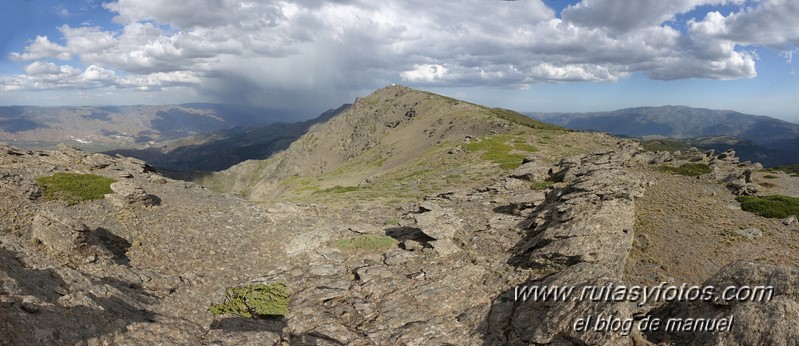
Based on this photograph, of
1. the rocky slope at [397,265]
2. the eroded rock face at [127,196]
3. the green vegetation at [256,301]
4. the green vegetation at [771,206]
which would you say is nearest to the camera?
the rocky slope at [397,265]

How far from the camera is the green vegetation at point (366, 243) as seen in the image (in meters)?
26.6

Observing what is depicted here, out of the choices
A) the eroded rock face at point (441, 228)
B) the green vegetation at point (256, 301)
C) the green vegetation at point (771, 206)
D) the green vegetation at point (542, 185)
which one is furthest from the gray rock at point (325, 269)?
the green vegetation at point (771, 206)

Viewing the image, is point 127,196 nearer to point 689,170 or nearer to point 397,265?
point 397,265

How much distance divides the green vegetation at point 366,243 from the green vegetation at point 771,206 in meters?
24.3

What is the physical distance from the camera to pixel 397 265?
77.2 ft

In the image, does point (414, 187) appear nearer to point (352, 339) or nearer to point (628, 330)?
point (352, 339)

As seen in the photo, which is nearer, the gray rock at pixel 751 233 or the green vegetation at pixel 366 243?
the gray rock at pixel 751 233

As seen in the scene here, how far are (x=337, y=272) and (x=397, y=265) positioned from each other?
366 centimetres

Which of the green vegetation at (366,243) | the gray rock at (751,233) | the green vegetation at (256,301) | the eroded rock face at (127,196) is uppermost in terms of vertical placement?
the eroded rock face at (127,196)

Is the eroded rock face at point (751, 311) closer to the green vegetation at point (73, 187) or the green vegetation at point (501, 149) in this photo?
the green vegetation at point (73, 187)

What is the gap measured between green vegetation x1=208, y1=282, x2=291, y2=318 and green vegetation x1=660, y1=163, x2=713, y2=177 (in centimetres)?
3712

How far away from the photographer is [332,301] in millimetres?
19672

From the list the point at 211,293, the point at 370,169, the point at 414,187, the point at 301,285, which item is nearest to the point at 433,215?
the point at 301,285

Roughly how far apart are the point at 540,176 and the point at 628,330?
108 feet
